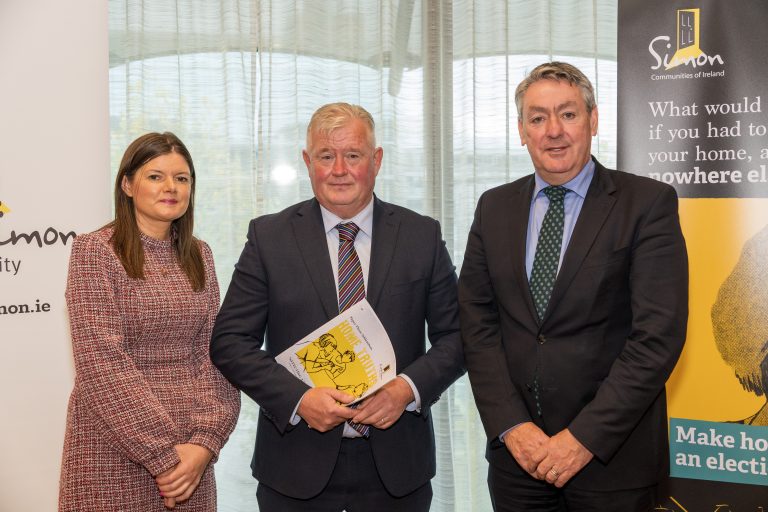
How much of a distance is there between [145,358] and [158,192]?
20.0 inches

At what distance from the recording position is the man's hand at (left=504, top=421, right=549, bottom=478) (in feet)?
6.71

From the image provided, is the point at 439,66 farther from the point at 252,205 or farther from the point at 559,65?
the point at 559,65

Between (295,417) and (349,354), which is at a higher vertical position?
(349,354)

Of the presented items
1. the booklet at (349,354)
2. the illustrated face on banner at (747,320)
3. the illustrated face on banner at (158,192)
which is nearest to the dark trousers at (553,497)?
the booklet at (349,354)

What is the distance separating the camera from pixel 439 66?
12.5 ft

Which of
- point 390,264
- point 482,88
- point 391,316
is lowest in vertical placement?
point 391,316

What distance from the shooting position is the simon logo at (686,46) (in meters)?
2.89

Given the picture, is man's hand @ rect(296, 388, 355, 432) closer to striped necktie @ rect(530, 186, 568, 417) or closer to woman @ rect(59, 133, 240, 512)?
woman @ rect(59, 133, 240, 512)

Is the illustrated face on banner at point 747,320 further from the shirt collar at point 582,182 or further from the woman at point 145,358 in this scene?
the woman at point 145,358

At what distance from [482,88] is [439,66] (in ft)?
0.86

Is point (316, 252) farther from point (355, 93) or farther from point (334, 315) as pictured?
point (355, 93)

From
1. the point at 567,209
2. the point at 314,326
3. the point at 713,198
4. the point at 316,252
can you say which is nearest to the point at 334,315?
the point at 314,326

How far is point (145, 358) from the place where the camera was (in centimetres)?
219

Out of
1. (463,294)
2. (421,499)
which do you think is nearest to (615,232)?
(463,294)
